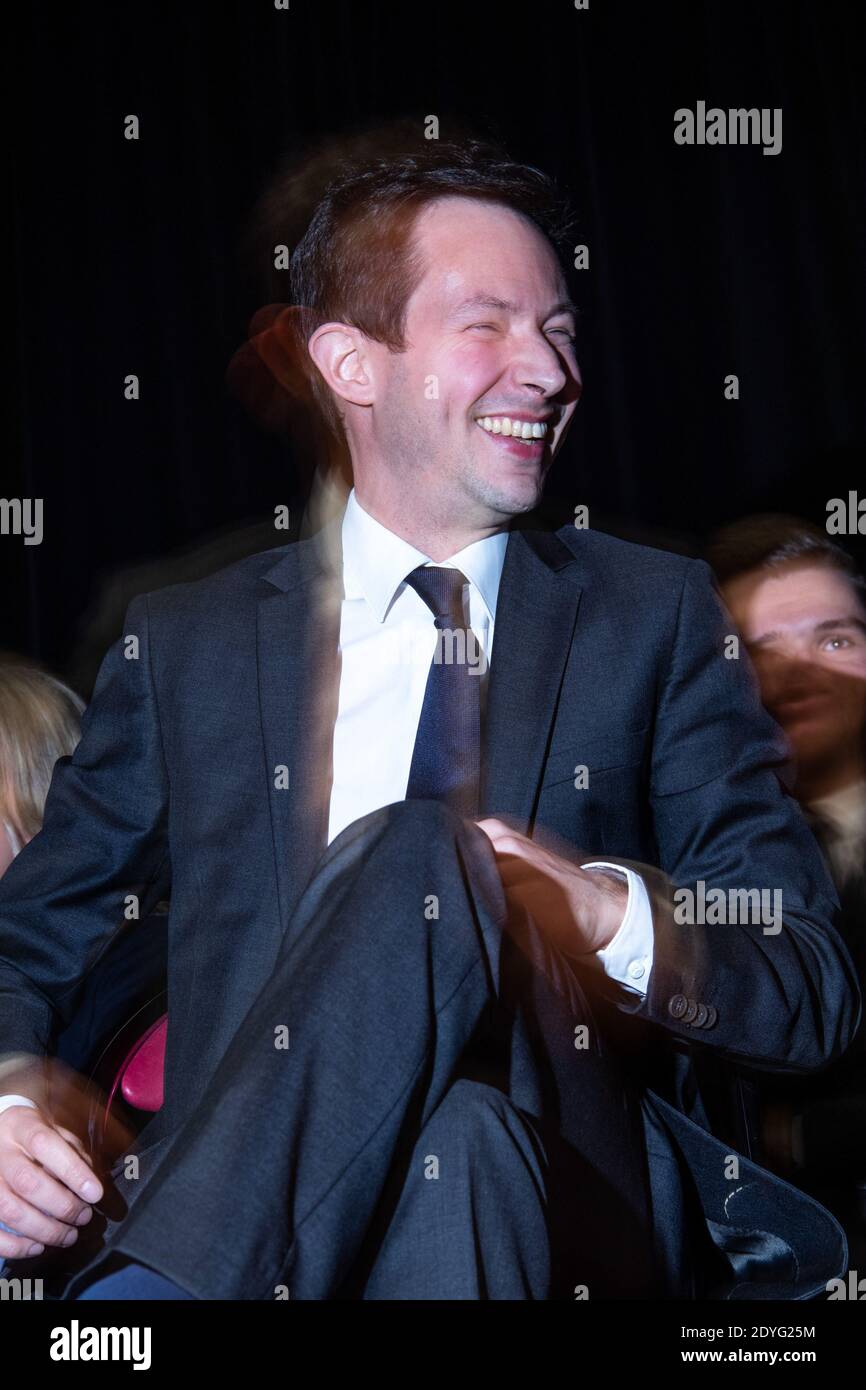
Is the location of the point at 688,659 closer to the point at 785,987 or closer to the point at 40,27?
the point at 785,987

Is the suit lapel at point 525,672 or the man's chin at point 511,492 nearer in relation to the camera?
the suit lapel at point 525,672

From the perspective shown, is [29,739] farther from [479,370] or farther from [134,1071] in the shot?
[479,370]

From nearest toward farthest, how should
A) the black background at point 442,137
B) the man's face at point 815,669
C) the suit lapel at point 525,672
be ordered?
the suit lapel at point 525,672
the man's face at point 815,669
the black background at point 442,137

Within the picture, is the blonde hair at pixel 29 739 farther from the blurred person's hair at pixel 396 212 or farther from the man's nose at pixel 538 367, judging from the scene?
the man's nose at pixel 538 367

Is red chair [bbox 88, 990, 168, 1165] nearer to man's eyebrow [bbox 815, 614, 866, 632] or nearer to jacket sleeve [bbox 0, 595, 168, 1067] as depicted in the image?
jacket sleeve [bbox 0, 595, 168, 1067]

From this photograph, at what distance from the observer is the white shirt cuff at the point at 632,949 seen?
129 cm

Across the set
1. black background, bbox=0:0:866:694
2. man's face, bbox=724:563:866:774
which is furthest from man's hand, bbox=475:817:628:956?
black background, bbox=0:0:866:694

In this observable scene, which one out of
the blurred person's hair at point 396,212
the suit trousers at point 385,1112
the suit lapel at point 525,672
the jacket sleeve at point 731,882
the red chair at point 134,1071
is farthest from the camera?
the blurred person's hair at point 396,212

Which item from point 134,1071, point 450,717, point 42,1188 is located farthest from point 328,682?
point 42,1188

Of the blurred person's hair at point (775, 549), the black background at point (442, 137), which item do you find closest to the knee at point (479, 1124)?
the blurred person's hair at point (775, 549)

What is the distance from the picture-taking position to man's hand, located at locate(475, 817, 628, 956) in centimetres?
121

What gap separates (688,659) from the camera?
155 cm

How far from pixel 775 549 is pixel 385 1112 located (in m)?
1.54
